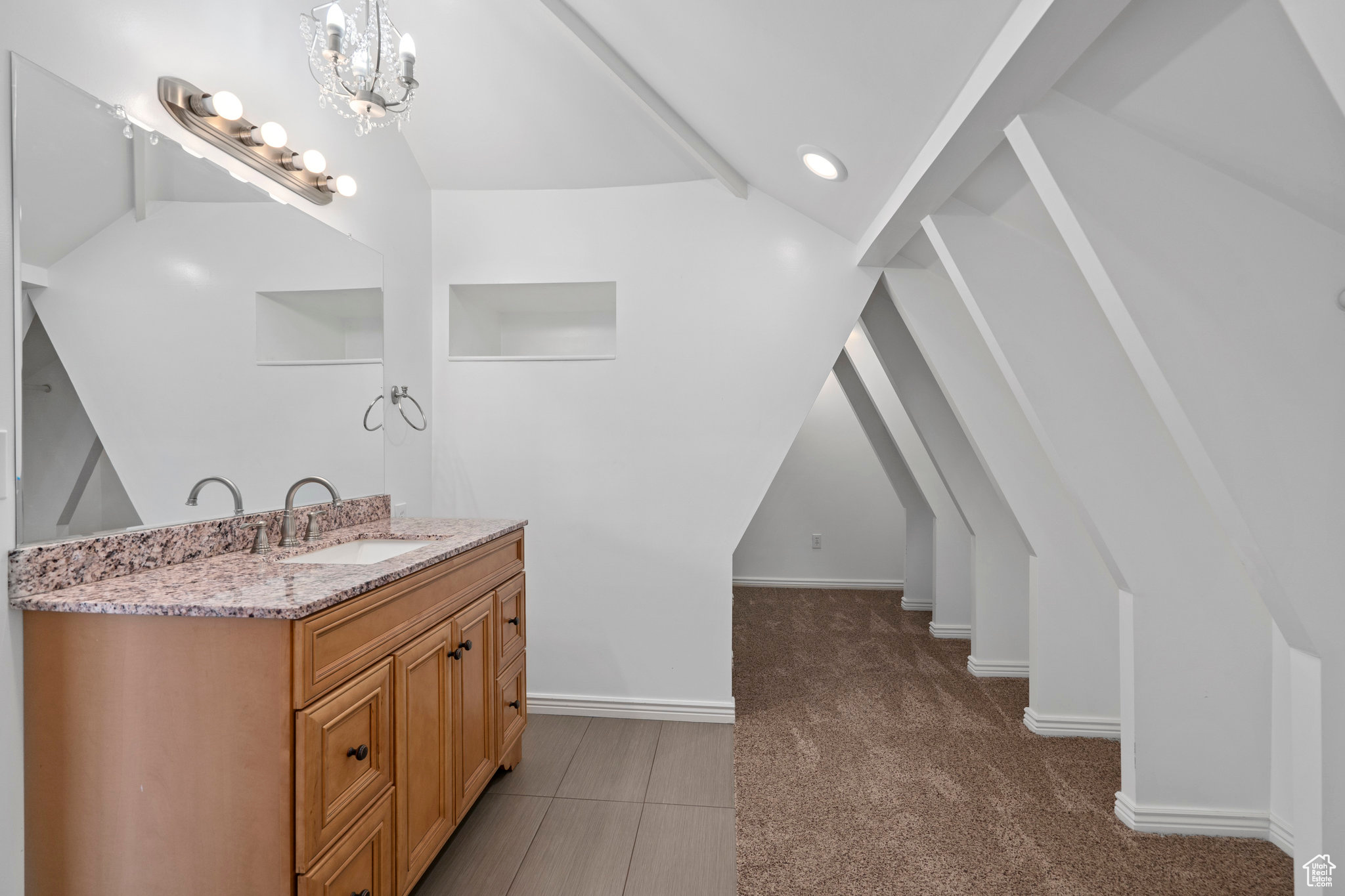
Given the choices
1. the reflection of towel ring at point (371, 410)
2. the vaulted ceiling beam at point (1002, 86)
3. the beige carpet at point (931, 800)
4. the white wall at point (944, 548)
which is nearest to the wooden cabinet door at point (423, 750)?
the beige carpet at point (931, 800)

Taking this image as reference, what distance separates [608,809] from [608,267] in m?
2.20

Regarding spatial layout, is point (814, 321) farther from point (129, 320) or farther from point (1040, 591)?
point (129, 320)

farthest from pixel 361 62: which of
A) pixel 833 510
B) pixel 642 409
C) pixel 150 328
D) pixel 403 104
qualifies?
pixel 833 510

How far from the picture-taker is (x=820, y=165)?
2.25 m

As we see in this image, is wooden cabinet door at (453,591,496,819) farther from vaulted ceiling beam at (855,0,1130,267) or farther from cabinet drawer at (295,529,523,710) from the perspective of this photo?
vaulted ceiling beam at (855,0,1130,267)

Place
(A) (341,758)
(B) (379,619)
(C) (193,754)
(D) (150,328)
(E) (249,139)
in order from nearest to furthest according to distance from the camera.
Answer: (C) (193,754)
(A) (341,758)
(B) (379,619)
(D) (150,328)
(E) (249,139)

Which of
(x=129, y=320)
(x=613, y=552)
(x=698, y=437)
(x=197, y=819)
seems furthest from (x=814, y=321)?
(x=197, y=819)

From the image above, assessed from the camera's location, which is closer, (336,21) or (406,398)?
(336,21)

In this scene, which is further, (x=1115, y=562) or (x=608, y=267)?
(x=608, y=267)

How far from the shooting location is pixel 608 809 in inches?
83.8

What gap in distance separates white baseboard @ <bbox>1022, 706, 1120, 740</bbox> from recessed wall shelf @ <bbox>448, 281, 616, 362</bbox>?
241 centimetres

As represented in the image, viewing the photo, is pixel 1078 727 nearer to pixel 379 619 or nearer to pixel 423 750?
pixel 423 750

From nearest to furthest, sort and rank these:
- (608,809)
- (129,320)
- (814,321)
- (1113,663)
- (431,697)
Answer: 1. (129,320)
2. (431,697)
3. (608,809)
4. (1113,663)
5. (814,321)

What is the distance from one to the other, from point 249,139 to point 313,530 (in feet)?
3.82
